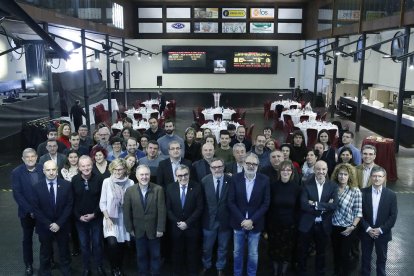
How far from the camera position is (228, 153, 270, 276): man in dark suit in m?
4.76

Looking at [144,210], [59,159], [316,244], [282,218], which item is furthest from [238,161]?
[59,159]

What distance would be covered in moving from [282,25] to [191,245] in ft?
72.2

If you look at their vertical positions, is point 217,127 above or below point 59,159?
below

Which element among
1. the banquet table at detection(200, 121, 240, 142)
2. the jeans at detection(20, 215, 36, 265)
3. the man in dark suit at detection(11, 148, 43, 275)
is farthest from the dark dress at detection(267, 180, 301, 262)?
the banquet table at detection(200, 121, 240, 142)

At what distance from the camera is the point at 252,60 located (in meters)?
24.9

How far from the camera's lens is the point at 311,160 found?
5938mm

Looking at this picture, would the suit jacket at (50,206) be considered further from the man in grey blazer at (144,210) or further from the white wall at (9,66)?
the white wall at (9,66)

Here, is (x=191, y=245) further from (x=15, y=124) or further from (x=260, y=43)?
(x=260, y=43)

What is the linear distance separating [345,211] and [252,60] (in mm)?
20914

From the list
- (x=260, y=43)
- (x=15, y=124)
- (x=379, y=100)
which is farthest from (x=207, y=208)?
(x=260, y=43)

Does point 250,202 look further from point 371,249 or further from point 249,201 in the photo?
point 371,249

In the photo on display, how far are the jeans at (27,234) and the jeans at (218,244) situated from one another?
2211 mm

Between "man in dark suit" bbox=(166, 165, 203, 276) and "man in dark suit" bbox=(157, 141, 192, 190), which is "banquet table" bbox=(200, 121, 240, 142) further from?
"man in dark suit" bbox=(166, 165, 203, 276)

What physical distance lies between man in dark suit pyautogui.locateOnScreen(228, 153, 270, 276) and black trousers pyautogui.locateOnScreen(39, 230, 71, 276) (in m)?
2.02
